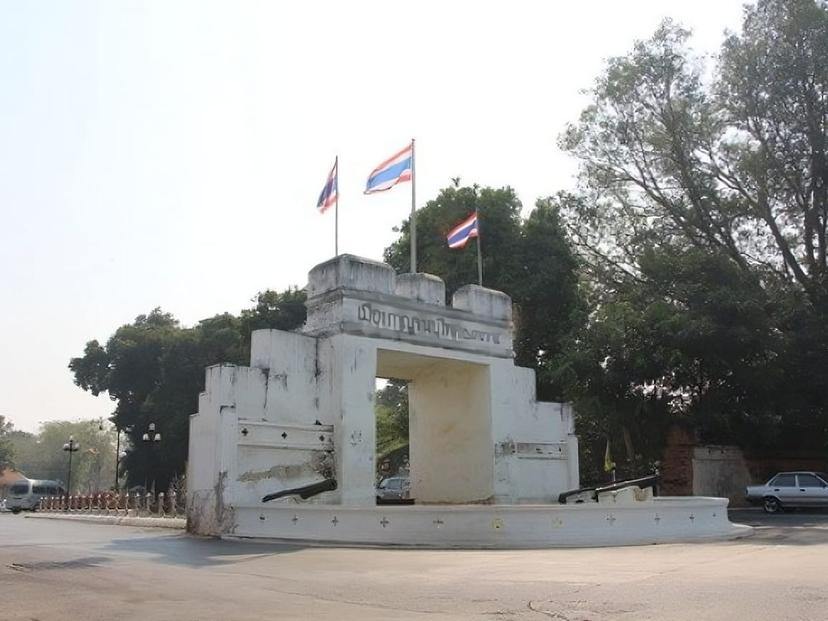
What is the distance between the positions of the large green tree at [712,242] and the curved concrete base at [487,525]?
12.1m

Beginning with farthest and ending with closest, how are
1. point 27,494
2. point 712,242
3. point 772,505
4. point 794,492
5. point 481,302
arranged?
point 27,494 < point 712,242 < point 772,505 < point 794,492 < point 481,302

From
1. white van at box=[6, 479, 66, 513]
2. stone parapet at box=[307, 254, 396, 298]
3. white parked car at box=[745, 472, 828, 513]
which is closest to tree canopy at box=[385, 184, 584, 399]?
white parked car at box=[745, 472, 828, 513]

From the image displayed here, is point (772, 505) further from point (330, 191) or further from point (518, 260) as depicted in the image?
point (330, 191)

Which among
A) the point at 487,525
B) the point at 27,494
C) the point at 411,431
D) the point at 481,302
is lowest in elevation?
the point at 27,494

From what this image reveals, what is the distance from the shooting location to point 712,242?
3250 centimetres

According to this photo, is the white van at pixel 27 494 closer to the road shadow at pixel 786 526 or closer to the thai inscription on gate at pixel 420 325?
the thai inscription on gate at pixel 420 325

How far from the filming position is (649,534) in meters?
15.1

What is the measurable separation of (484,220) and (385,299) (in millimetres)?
16152

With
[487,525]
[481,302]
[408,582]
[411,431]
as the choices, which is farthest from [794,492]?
[408,582]

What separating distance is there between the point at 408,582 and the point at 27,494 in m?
47.3

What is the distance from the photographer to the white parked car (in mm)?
25828

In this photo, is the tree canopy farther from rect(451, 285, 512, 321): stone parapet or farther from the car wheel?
rect(451, 285, 512, 321): stone parapet

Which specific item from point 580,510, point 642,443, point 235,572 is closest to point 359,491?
point 580,510

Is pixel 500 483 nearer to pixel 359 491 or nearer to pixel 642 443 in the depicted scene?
pixel 359 491
